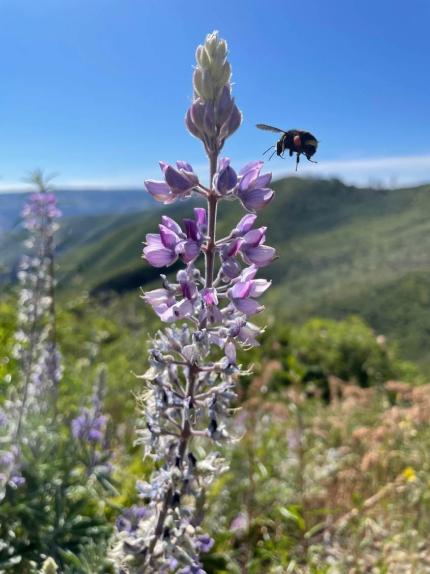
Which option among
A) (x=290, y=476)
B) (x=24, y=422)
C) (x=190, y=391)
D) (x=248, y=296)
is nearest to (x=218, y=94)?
(x=248, y=296)

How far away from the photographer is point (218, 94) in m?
1.94

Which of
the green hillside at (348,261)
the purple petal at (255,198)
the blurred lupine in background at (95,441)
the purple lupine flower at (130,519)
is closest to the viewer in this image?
the purple petal at (255,198)

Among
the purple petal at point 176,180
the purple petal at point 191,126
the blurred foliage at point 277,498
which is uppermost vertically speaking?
the purple petal at point 191,126

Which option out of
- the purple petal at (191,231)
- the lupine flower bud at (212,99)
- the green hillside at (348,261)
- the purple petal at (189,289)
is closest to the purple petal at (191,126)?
the lupine flower bud at (212,99)

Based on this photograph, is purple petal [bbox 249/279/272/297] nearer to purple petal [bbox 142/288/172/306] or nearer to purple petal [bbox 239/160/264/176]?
purple petal [bbox 142/288/172/306]

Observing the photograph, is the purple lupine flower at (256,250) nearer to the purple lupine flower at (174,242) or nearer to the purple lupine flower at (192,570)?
the purple lupine flower at (174,242)

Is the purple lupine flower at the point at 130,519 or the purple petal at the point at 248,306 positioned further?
the purple lupine flower at the point at 130,519

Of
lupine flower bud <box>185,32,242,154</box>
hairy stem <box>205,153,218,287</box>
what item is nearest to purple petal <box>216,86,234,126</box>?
lupine flower bud <box>185,32,242,154</box>

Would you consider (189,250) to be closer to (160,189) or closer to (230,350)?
(160,189)

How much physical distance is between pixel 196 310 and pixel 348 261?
7199 cm

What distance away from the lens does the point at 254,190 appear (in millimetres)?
→ 1986

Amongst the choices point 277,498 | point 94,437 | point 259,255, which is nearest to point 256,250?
point 259,255

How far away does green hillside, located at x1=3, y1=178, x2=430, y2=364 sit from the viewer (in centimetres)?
3767

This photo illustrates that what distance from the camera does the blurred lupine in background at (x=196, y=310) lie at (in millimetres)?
1912
